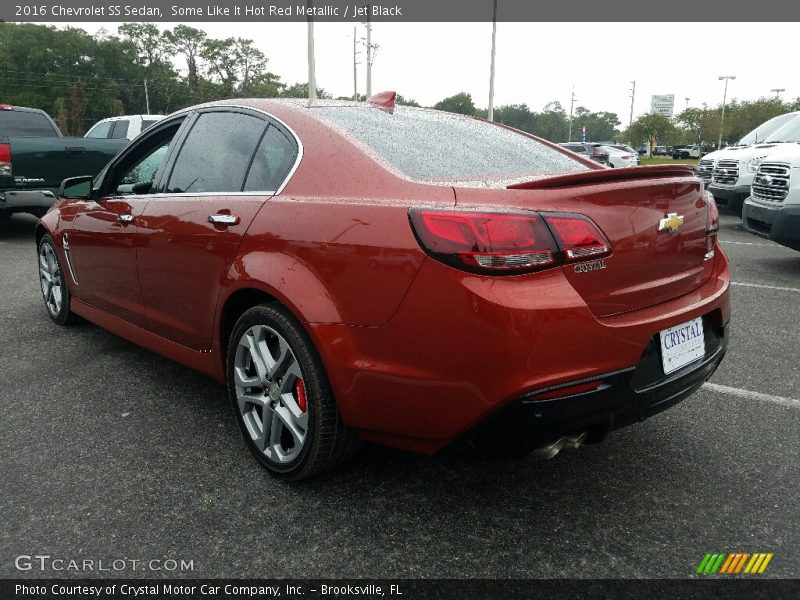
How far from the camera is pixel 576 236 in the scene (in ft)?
6.68

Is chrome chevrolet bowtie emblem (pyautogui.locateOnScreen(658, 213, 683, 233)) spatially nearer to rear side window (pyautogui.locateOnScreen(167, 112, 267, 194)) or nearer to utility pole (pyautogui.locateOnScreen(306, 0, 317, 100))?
rear side window (pyautogui.locateOnScreen(167, 112, 267, 194))

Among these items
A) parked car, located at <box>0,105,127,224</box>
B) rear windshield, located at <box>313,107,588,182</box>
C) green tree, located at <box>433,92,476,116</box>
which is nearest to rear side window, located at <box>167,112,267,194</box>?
rear windshield, located at <box>313,107,588,182</box>

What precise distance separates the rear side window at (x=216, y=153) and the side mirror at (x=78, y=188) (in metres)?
1.08

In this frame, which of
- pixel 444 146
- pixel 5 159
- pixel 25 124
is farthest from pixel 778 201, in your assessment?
pixel 25 124

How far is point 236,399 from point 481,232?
142 centimetres

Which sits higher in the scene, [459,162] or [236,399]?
[459,162]

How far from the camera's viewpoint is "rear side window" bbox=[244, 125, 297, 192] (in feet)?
8.75

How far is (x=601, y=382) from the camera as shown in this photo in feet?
6.74

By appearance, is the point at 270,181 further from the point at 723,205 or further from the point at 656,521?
the point at 723,205

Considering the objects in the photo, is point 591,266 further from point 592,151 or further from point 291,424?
point 592,151

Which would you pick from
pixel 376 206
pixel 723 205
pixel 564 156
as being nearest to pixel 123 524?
pixel 376 206

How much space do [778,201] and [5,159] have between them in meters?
9.10

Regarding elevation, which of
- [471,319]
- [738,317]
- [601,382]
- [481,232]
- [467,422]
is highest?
[481,232]

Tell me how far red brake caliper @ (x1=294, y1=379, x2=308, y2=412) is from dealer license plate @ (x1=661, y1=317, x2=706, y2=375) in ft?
4.27
